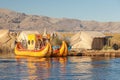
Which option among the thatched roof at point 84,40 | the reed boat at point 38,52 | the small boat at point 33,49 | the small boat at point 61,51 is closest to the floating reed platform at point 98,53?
the small boat at point 61,51

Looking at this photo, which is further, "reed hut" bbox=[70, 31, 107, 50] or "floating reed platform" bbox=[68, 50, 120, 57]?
"reed hut" bbox=[70, 31, 107, 50]

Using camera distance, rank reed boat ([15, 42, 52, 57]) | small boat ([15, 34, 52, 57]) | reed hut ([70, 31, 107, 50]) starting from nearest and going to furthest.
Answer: reed boat ([15, 42, 52, 57]) → small boat ([15, 34, 52, 57]) → reed hut ([70, 31, 107, 50])

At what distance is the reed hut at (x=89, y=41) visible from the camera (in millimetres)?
72125

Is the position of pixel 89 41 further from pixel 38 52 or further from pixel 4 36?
pixel 4 36

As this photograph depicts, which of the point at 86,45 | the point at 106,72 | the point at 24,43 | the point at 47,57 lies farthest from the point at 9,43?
the point at 106,72

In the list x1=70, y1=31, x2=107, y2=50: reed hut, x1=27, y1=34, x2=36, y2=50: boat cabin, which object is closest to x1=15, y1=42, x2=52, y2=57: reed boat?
x1=27, y1=34, x2=36, y2=50: boat cabin

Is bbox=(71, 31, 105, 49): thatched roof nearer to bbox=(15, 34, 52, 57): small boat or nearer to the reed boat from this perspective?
bbox=(15, 34, 52, 57): small boat

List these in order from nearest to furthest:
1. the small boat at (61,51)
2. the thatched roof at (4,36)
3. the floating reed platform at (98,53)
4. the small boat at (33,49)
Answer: the small boat at (33,49) → the small boat at (61,51) → the floating reed platform at (98,53) → the thatched roof at (4,36)

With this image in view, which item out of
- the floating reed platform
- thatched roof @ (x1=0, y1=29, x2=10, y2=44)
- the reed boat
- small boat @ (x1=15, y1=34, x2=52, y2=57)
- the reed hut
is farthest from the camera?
thatched roof @ (x1=0, y1=29, x2=10, y2=44)

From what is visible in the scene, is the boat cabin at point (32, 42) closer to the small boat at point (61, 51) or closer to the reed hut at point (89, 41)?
the small boat at point (61, 51)

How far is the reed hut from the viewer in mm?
72125

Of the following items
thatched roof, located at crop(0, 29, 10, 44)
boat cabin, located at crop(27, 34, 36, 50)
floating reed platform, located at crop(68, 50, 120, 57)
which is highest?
thatched roof, located at crop(0, 29, 10, 44)

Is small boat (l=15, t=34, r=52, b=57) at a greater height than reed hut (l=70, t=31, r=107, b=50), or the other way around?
reed hut (l=70, t=31, r=107, b=50)

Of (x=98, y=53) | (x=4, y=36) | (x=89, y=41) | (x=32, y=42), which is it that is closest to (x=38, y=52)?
(x=32, y=42)
